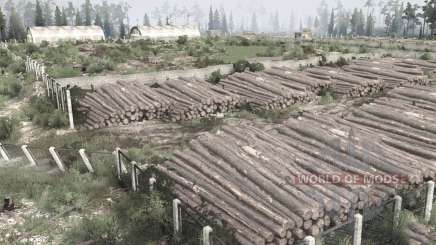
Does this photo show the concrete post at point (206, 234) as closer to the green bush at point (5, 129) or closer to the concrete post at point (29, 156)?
the concrete post at point (29, 156)

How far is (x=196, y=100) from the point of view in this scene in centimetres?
1939

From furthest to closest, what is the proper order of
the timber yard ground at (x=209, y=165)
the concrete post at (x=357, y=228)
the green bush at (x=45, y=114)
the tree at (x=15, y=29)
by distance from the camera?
the tree at (x=15, y=29) → the green bush at (x=45, y=114) → the timber yard ground at (x=209, y=165) → the concrete post at (x=357, y=228)

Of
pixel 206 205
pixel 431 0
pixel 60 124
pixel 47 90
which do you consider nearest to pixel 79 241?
pixel 206 205

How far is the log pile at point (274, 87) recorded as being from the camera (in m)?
20.4

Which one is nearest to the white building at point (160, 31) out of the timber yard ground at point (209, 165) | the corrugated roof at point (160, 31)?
the corrugated roof at point (160, 31)

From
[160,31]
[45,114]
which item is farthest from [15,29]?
[45,114]

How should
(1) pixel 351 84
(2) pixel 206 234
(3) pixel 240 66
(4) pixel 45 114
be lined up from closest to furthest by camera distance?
(2) pixel 206 234
(4) pixel 45 114
(1) pixel 351 84
(3) pixel 240 66

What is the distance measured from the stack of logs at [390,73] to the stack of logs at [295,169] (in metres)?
10.5

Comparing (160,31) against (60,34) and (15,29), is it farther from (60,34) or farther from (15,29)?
(15,29)

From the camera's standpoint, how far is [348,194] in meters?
8.91

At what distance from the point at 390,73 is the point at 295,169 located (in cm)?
1756

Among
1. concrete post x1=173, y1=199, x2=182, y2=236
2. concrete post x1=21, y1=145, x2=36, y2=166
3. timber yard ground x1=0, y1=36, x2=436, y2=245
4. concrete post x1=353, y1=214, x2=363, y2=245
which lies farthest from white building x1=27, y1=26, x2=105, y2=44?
concrete post x1=353, y1=214, x2=363, y2=245

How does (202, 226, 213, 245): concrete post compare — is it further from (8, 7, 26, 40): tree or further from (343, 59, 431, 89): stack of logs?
(8, 7, 26, 40): tree

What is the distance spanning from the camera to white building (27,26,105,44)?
226 feet
